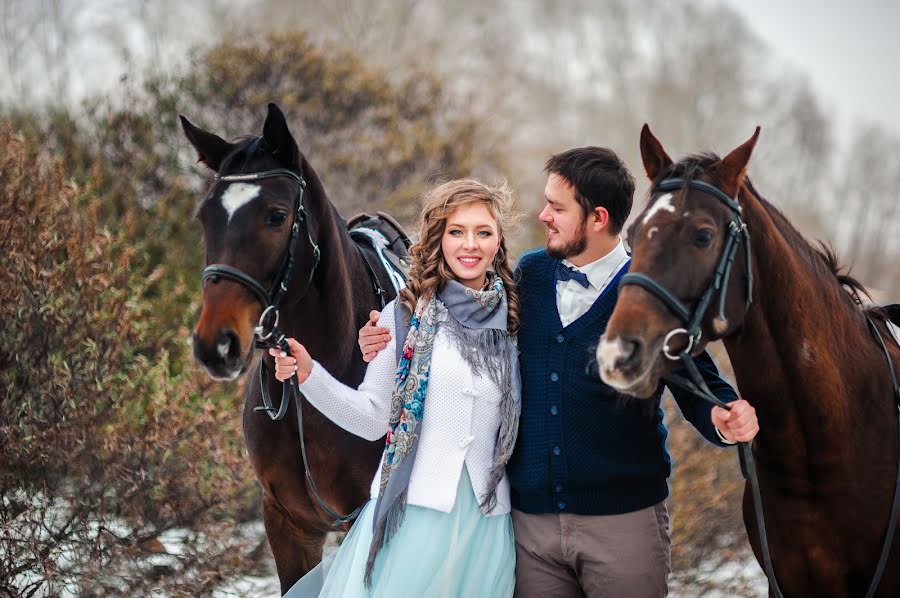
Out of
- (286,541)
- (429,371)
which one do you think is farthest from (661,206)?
(286,541)

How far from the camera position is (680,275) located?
2.19 meters

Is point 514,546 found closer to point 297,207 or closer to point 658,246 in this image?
point 658,246

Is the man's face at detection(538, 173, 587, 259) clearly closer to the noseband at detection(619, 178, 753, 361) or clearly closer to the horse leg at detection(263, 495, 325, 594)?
the noseband at detection(619, 178, 753, 361)

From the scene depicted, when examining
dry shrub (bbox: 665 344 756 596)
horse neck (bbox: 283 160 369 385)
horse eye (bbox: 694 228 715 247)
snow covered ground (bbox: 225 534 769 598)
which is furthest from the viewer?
dry shrub (bbox: 665 344 756 596)

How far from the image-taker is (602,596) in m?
2.43

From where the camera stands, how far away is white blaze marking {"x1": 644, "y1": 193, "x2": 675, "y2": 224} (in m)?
2.25

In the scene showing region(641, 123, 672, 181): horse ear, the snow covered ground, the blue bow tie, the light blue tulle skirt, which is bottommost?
the light blue tulle skirt

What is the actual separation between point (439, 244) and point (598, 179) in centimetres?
54

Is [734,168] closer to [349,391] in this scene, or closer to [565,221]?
[565,221]

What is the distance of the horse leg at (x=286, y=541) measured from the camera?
133 inches

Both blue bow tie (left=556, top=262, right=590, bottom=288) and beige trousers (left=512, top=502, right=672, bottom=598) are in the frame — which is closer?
beige trousers (left=512, top=502, right=672, bottom=598)

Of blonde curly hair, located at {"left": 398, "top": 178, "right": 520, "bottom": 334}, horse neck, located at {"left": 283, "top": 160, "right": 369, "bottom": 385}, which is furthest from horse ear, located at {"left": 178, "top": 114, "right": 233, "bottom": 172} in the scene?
blonde curly hair, located at {"left": 398, "top": 178, "right": 520, "bottom": 334}

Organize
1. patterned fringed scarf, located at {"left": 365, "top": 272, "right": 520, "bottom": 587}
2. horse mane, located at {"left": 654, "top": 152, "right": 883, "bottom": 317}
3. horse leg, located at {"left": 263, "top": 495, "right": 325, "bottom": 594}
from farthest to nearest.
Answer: horse leg, located at {"left": 263, "top": 495, "right": 325, "bottom": 594}
patterned fringed scarf, located at {"left": 365, "top": 272, "right": 520, "bottom": 587}
horse mane, located at {"left": 654, "top": 152, "right": 883, "bottom": 317}

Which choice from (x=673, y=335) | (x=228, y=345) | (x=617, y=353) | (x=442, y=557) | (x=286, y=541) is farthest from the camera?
(x=286, y=541)
